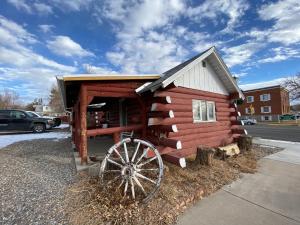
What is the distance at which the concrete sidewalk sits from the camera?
4.00 meters

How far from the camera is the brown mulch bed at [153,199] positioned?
384 cm

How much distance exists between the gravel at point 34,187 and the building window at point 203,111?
5129mm

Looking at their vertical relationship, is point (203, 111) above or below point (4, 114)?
below

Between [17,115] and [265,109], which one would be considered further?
[265,109]

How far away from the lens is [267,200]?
188 inches

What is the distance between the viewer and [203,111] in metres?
9.12

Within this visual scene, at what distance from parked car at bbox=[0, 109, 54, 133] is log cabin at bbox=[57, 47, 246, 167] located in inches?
387

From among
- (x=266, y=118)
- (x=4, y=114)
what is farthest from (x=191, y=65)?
(x=266, y=118)

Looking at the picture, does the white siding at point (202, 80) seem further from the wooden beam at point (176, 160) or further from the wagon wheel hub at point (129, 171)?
the wagon wheel hub at point (129, 171)

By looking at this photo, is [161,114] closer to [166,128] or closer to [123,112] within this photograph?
[166,128]

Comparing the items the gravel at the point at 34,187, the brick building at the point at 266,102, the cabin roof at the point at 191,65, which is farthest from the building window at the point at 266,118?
the gravel at the point at 34,187

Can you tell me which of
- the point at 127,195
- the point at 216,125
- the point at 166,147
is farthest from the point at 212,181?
the point at 216,125

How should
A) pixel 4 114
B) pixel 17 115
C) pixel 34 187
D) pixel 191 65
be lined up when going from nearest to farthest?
pixel 34 187, pixel 191 65, pixel 4 114, pixel 17 115

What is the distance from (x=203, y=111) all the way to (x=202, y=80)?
1341mm
